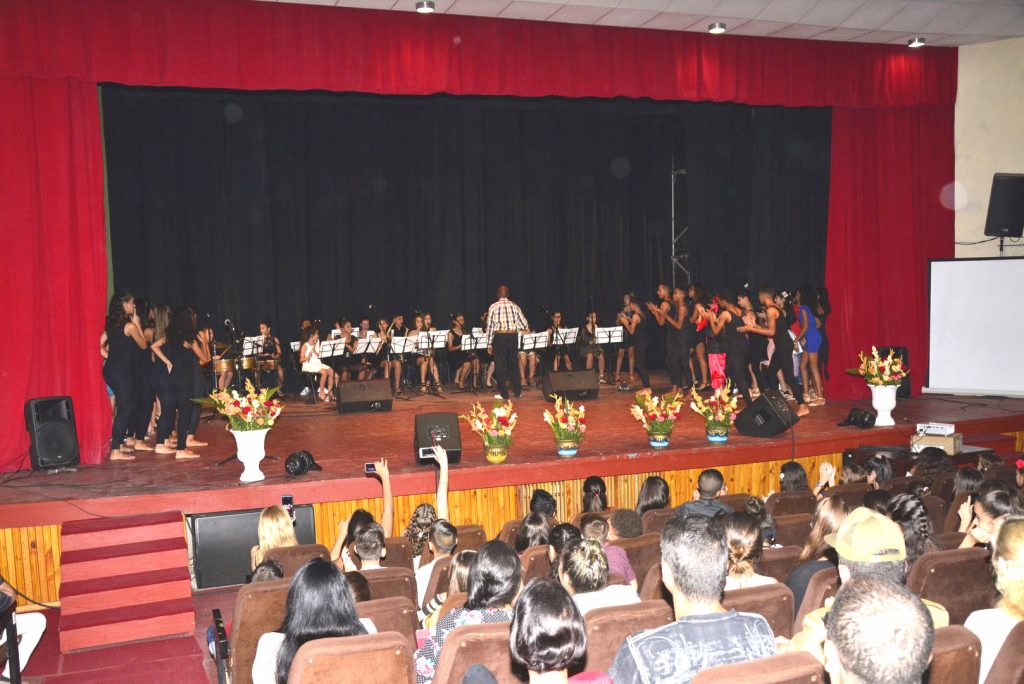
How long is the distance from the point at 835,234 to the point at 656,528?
8.48m

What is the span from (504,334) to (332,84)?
4308 millimetres

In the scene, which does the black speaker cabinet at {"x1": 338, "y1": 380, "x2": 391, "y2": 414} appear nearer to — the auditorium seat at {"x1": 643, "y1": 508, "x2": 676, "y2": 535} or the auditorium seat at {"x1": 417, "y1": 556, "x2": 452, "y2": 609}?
the auditorium seat at {"x1": 643, "y1": 508, "x2": 676, "y2": 535}

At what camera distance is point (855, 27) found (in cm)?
1118

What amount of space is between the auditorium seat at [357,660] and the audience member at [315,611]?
0.19 m

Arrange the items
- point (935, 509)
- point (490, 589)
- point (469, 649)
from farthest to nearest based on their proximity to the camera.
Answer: point (935, 509), point (490, 589), point (469, 649)

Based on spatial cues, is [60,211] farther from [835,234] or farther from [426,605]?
[835,234]

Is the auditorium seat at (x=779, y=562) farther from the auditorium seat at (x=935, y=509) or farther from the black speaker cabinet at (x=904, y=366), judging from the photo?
the black speaker cabinet at (x=904, y=366)

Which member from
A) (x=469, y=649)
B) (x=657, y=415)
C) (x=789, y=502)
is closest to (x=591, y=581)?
(x=469, y=649)

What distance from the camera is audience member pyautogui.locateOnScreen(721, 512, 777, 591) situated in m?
3.85

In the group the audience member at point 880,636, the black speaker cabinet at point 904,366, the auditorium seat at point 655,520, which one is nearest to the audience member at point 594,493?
the auditorium seat at point 655,520

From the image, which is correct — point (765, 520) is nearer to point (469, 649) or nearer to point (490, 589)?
point (490, 589)

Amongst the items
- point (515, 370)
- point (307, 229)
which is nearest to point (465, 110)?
point (307, 229)

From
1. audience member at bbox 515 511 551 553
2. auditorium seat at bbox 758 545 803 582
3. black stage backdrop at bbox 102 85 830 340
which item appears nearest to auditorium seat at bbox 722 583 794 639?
auditorium seat at bbox 758 545 803 582

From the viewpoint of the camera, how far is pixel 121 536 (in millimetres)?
6938
